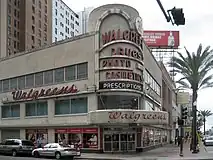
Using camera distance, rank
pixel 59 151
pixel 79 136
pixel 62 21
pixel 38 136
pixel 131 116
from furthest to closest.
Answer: pixel 62 21, pixel 38 136, pixel 79 136, pixel 131 116, pixel 59 151

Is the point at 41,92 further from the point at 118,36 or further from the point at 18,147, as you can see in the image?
the point at 118,36

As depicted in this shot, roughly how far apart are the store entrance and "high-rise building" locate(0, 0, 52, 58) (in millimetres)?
71044

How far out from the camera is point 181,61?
4388cm

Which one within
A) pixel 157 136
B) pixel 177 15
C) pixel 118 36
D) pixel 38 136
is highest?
pixel 118 36

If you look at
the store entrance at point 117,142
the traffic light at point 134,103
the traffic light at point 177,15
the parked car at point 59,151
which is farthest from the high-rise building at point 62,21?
the traffic light at point 177,15

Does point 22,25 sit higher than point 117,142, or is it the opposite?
point 22,25

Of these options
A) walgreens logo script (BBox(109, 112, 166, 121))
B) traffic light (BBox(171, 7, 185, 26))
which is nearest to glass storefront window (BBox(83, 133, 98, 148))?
walgreens logo script (BBox(109, 112, 166, 121))

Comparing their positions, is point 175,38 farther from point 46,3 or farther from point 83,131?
point 83,131

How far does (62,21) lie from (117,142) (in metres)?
113

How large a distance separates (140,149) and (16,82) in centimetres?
1845

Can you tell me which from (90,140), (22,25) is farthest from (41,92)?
(22,25)

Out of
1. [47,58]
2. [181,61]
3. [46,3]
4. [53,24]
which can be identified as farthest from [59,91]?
[53,24]

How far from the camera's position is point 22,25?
115250 mm

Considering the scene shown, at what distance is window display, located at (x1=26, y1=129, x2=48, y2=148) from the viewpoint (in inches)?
1828
